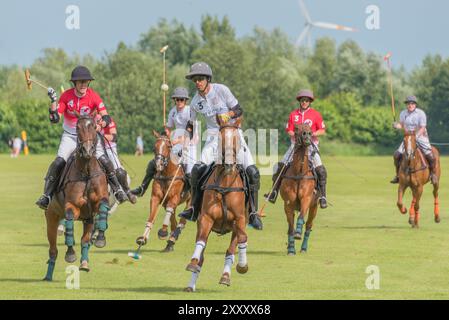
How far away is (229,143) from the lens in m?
15.2

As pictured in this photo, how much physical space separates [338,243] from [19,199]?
56.8 ft

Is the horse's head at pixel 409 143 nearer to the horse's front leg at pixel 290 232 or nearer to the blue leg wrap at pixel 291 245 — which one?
the horse's front leg at pixel 290 232

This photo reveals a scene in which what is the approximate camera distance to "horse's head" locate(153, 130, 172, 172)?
22.6 meters

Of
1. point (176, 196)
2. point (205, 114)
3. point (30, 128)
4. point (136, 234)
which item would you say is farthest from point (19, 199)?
point (30, 128)

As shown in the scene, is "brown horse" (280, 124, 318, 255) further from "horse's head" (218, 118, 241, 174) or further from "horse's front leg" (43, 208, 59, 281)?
"horse's head" (218, 118, 241, 174)

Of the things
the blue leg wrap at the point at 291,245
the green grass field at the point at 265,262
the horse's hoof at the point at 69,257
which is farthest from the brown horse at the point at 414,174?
the horse's hoof at the point at 69,257

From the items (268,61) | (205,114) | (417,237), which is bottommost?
(417,237)

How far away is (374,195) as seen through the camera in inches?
1677

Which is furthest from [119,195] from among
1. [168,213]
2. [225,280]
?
[168,213]

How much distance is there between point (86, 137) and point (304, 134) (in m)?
5.87

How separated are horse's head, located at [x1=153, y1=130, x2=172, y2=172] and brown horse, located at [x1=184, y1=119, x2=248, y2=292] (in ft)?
22.7

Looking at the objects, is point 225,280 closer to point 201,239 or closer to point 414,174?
point 201,239

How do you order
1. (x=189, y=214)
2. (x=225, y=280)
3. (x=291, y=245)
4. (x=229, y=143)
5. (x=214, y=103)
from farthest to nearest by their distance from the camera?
(x=291, y=245) < (x=214, y=103) < (x=189, y=214) < (x=225, y=280) < (x=229, y=143)

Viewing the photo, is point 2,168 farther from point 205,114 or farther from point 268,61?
point 268,61
